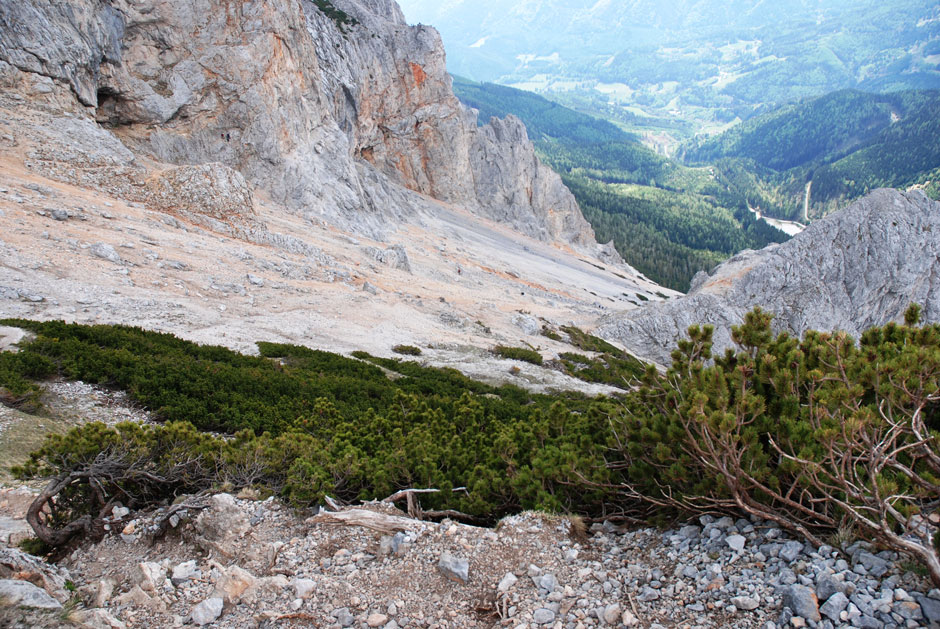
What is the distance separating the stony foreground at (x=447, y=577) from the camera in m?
4.17

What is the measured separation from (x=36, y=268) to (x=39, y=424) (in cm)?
1075

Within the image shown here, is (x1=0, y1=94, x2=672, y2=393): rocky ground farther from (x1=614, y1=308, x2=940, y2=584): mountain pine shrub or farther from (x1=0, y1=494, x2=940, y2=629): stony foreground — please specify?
(x1=614, y1=308, x2=940, y2=584): mountain pine shrub

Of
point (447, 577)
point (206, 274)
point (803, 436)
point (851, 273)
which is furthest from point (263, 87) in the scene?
point (851, 273)

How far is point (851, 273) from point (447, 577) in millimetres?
50496

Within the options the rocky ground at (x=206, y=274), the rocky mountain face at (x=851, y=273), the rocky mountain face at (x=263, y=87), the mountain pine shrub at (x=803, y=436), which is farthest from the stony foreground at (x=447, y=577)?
the rocky mountain face at (x=851, y=273)

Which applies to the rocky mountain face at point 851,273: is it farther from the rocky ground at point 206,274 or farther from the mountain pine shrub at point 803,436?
the mountain pine shrub at point 803,436

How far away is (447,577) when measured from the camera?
5.42 meters

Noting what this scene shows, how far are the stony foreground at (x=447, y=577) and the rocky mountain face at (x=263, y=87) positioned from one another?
28.5 m

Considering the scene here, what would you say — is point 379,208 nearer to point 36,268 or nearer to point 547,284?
Answer: point 547,284

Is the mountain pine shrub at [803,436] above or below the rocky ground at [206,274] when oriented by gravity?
above

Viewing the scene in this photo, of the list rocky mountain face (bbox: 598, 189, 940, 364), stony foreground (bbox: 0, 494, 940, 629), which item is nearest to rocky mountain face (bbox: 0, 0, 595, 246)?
stony foreground (bbox: 0, 494, 940, 629)

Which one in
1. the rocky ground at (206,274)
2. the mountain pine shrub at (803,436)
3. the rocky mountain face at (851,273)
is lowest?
the rocky ground at (206,274)

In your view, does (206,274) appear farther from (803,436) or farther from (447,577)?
(803,436)

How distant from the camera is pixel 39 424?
9000 mm
